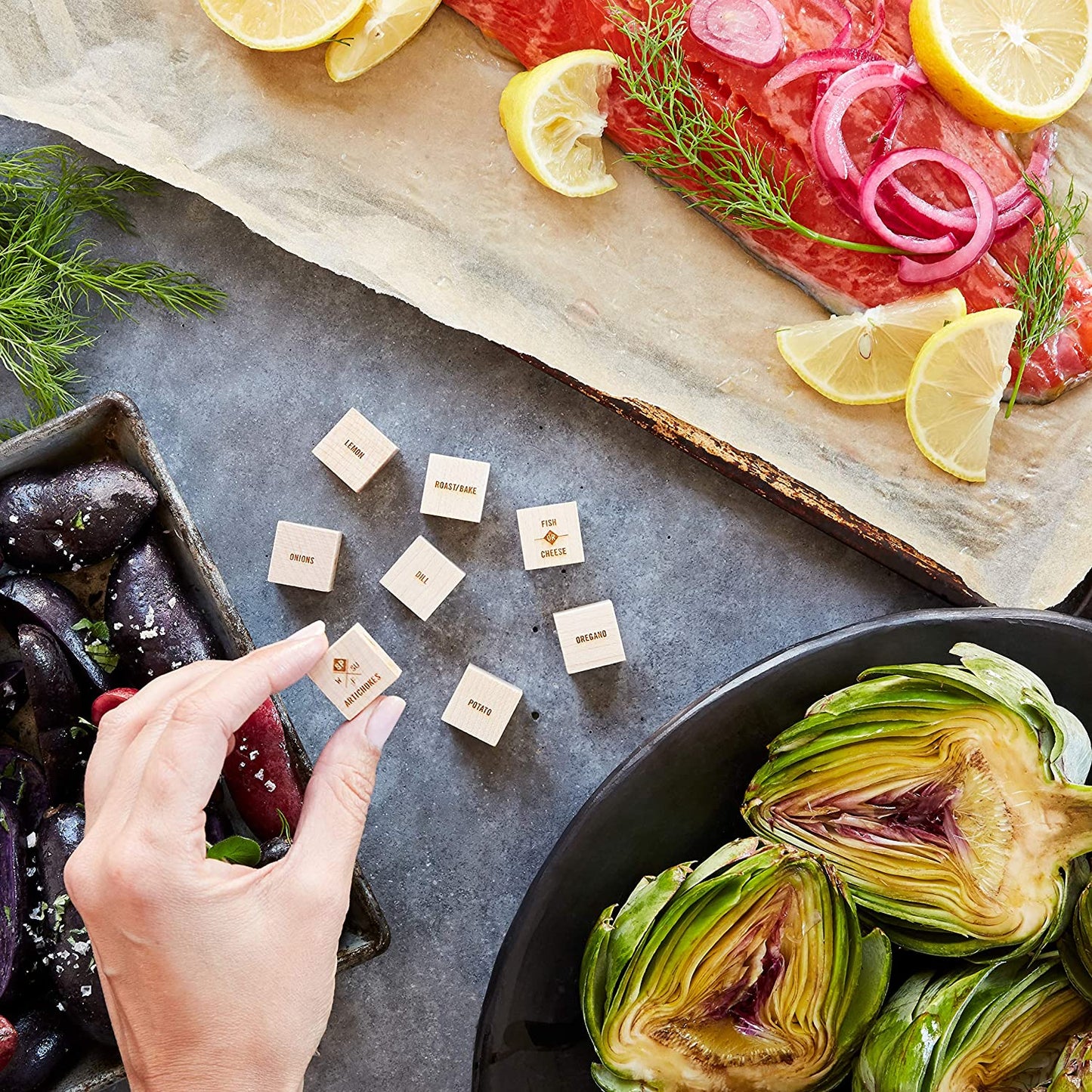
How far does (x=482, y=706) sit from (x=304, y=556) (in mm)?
552

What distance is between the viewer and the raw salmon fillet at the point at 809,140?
2.23 metres

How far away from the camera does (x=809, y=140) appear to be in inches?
88.4

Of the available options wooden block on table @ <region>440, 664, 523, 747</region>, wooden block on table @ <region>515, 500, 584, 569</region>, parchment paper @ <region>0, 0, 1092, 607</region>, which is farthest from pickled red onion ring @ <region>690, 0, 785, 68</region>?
wooden block on table @ <region>440, 664, 523, 747</region>

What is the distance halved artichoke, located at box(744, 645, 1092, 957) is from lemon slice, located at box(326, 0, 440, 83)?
173cm

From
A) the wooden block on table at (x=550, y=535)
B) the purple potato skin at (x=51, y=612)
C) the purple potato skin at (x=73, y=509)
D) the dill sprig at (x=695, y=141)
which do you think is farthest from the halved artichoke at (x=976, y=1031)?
the purple potato skin at (x=73, y=509)

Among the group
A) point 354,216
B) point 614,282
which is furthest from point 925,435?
point 354,216

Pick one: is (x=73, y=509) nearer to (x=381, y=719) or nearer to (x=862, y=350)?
(x=381, y=719)

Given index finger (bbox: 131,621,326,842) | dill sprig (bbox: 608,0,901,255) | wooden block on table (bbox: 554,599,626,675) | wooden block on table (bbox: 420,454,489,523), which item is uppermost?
dill sprig (bbox: 608,0,901,255)

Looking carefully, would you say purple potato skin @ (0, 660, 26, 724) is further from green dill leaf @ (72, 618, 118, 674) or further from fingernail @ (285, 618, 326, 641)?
fingernail @ (285, 618, 326, 641)

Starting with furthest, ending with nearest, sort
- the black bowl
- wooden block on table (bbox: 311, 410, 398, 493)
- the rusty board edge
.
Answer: wooden block on table (bbox: 311, 410, 398, 493)
the rusty board edge
the black bowl

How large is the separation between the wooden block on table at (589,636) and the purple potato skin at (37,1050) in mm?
1316

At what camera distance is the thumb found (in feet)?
5.60

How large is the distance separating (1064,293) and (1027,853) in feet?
4.03

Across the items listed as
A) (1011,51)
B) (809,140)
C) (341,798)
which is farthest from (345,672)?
(1011,51)
